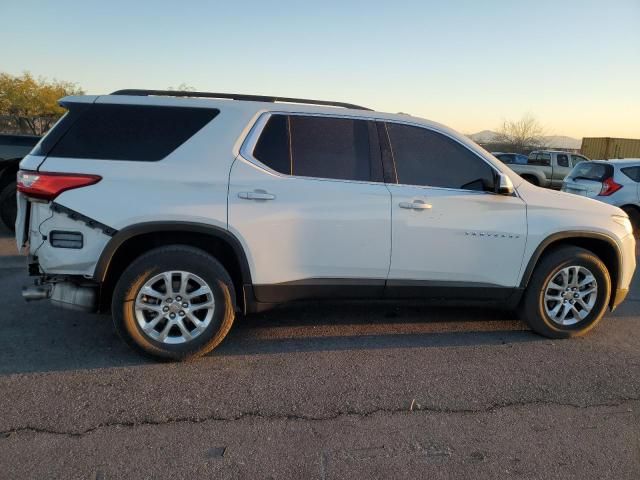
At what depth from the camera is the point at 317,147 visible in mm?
3822

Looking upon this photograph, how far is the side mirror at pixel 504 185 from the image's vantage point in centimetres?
399

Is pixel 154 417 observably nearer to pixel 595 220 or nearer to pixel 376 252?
pixel 376 252

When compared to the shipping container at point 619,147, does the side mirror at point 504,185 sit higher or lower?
lower

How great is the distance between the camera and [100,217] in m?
3.40

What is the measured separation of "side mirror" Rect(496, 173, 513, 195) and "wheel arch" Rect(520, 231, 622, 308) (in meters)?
0.54

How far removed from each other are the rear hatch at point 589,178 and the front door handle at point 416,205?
718 cm

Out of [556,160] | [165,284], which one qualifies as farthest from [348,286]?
[556,160]

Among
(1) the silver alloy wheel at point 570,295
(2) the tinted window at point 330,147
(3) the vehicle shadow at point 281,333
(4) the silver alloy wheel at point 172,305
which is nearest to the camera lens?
(4) the silver alloy wheel at point 172,305

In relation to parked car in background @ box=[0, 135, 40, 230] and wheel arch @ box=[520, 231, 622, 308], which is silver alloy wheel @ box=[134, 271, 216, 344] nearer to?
wheel arch @ box=[520, 231, 622, 308]

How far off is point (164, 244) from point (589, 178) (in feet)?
29.9

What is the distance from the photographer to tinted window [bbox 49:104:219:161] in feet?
11.4

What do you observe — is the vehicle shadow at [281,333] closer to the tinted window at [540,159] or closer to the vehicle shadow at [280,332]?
the vehicle shadow at [280,332]

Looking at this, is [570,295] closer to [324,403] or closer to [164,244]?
[324,403]

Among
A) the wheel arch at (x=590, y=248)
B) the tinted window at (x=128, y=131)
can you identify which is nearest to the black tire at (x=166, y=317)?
the tinted window at (x=128, y=131)
